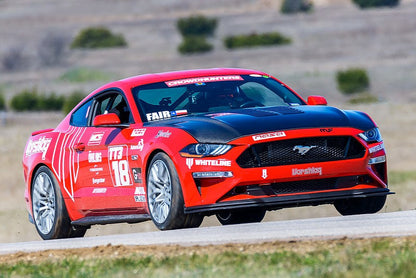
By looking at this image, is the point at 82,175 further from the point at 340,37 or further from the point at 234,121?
the point at 340,37

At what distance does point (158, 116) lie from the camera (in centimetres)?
1111

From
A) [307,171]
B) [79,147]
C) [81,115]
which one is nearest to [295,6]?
[81,115]

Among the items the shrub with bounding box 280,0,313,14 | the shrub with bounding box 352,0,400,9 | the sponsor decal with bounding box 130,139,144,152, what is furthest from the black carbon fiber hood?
the shrub with bounding box 280,0,313,14

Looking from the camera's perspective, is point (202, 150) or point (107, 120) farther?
point (107, 120)

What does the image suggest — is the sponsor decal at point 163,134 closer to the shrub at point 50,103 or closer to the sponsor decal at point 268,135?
the sponsor decal at point 268,135

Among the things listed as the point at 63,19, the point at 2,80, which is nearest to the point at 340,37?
the point at 2,80

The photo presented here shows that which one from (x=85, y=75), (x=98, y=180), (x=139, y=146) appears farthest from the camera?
(x=85, y=75)

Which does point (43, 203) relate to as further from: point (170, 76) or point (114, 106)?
point (170, 76)

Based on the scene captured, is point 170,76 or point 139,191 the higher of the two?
point 170,76

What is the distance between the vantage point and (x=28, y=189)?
1281cm

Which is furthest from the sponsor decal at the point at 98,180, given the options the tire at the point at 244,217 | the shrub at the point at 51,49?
the shrub at the point at 51,49

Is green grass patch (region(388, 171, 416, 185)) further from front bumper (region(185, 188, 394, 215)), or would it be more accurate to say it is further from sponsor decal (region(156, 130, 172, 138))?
sponsor decal (region(156, 130, 172, 138))

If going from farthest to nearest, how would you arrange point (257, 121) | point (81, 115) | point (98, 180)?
point (81, 115)
point (98, 180)
point (257, 121)

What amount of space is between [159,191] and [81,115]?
7.71ft
